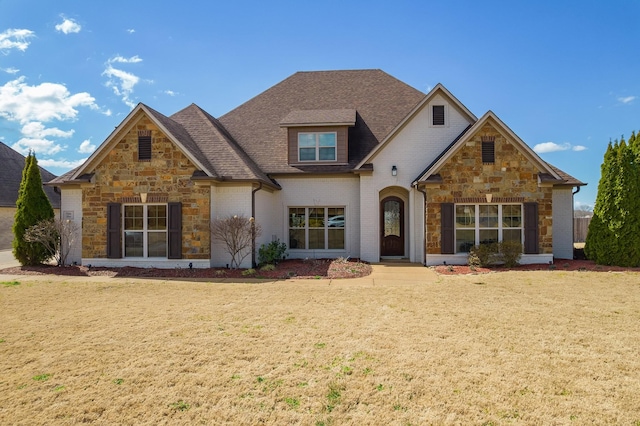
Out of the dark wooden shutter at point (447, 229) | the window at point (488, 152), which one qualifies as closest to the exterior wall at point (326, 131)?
the dark wooden shutter at point (447, 229)

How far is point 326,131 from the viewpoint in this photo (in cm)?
1599

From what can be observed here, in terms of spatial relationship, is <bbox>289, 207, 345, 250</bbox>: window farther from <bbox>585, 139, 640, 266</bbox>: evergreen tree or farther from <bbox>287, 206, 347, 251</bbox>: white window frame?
<bbox>585, 139, 640, 266</bbox>: evergreen tree

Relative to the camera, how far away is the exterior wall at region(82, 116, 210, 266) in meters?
12.8

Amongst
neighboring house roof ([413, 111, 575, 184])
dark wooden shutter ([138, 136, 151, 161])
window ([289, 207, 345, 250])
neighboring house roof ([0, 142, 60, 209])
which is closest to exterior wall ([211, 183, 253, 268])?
dark wooden shutter ([138, 136, 151, 161])

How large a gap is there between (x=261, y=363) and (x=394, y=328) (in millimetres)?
2541

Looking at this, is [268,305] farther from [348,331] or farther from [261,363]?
[261,363]

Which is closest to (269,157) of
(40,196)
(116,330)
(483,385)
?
(40,196)

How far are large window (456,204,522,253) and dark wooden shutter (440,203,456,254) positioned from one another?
288 mm

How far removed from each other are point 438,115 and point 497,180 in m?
3.46

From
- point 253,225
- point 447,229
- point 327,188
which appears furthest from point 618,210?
point 253,225

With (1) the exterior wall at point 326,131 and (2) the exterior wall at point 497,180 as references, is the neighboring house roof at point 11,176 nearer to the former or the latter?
(1) the exterior wall at point 326,131

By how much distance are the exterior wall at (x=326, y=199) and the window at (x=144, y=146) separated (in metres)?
5.21

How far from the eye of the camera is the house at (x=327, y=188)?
12945 mm

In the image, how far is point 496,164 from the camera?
1341cm
